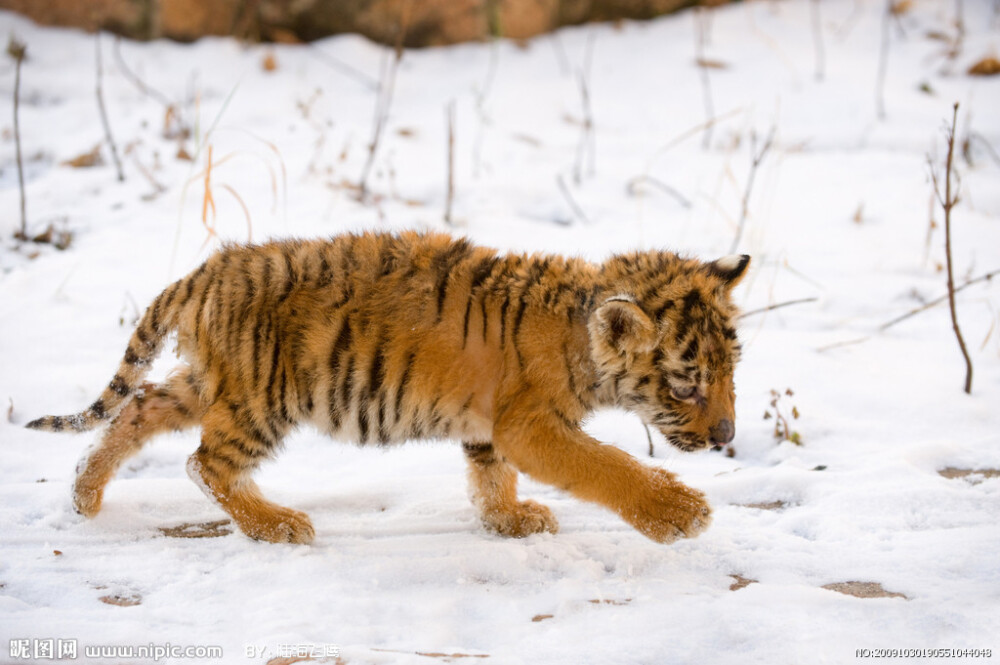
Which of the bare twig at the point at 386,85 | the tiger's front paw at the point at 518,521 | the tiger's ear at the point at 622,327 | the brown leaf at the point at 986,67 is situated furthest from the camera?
the brown leaf at the point at 986,67

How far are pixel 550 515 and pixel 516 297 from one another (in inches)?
32.6

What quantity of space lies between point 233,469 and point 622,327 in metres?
1.45

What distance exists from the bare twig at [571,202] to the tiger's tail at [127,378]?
3458 millimetres

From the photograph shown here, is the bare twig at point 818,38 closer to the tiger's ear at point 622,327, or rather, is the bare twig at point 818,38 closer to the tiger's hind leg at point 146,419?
the tiger's ear at point 622,327

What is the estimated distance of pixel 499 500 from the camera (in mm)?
3098

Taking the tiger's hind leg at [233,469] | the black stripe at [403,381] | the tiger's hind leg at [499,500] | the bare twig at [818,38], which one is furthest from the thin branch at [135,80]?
the bare twig at [818,38]

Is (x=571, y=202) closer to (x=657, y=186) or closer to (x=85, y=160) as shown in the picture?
(x=657, y=186)

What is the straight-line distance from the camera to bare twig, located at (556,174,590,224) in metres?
6.07

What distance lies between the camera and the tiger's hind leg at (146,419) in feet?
10.2

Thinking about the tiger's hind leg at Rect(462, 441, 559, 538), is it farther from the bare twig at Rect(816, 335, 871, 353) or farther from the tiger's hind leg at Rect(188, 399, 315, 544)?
the bare twig at Rect(816, 335, 871, 353)

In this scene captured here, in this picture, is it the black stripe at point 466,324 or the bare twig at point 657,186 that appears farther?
the bare twig at point 657,186

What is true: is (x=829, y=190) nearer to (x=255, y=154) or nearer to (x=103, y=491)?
(x=255, y=154)

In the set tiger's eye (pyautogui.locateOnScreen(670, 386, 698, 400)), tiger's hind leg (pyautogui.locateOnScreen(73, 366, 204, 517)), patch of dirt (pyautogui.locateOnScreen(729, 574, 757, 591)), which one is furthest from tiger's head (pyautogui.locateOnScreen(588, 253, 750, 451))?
tiger's hind leg (pyautogui.locateOnScreen(73, 366, 204, 517))

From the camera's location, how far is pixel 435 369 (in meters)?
2.98
